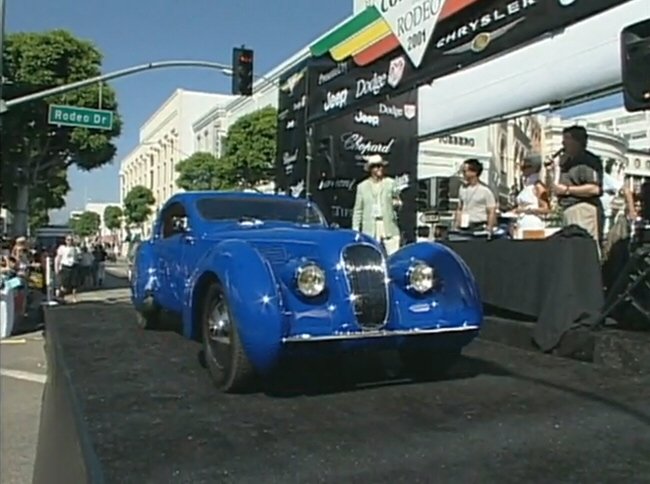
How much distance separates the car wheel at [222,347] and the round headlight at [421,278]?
1.00m

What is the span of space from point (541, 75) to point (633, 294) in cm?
302

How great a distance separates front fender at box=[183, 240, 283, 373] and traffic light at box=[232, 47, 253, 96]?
43.4 feet

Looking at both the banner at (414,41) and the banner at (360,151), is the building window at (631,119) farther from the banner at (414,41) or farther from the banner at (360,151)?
the banner at (360,151)

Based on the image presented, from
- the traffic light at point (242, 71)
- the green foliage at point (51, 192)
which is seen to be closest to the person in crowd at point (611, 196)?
the traffic light at point (242, 71)

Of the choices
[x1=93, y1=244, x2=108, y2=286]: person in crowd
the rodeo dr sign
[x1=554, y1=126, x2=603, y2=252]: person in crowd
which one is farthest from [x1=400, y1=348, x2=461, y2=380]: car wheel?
[x1=93, y1=244, x2=108, y2=286]: person in crowd

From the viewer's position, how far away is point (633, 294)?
4.57 metres

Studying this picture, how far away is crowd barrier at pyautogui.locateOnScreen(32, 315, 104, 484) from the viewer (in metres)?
2.18

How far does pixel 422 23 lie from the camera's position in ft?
26.2

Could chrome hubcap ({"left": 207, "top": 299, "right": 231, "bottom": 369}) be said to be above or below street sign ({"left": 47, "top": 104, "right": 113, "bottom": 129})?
below

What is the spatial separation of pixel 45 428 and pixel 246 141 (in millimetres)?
28889

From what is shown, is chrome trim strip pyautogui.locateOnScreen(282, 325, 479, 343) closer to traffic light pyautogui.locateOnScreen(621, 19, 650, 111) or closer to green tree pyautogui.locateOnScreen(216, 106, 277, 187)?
traffic light pyautogui.locateOnScreen(621, 19, 650, 111)

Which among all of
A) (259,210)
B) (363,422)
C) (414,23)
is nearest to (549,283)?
(259,210)

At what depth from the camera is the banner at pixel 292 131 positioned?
36.9 feet

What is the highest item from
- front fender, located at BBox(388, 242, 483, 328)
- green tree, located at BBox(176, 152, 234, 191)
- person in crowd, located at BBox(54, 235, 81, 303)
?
green tree, located at BBox(176, 152, 234, 191)
